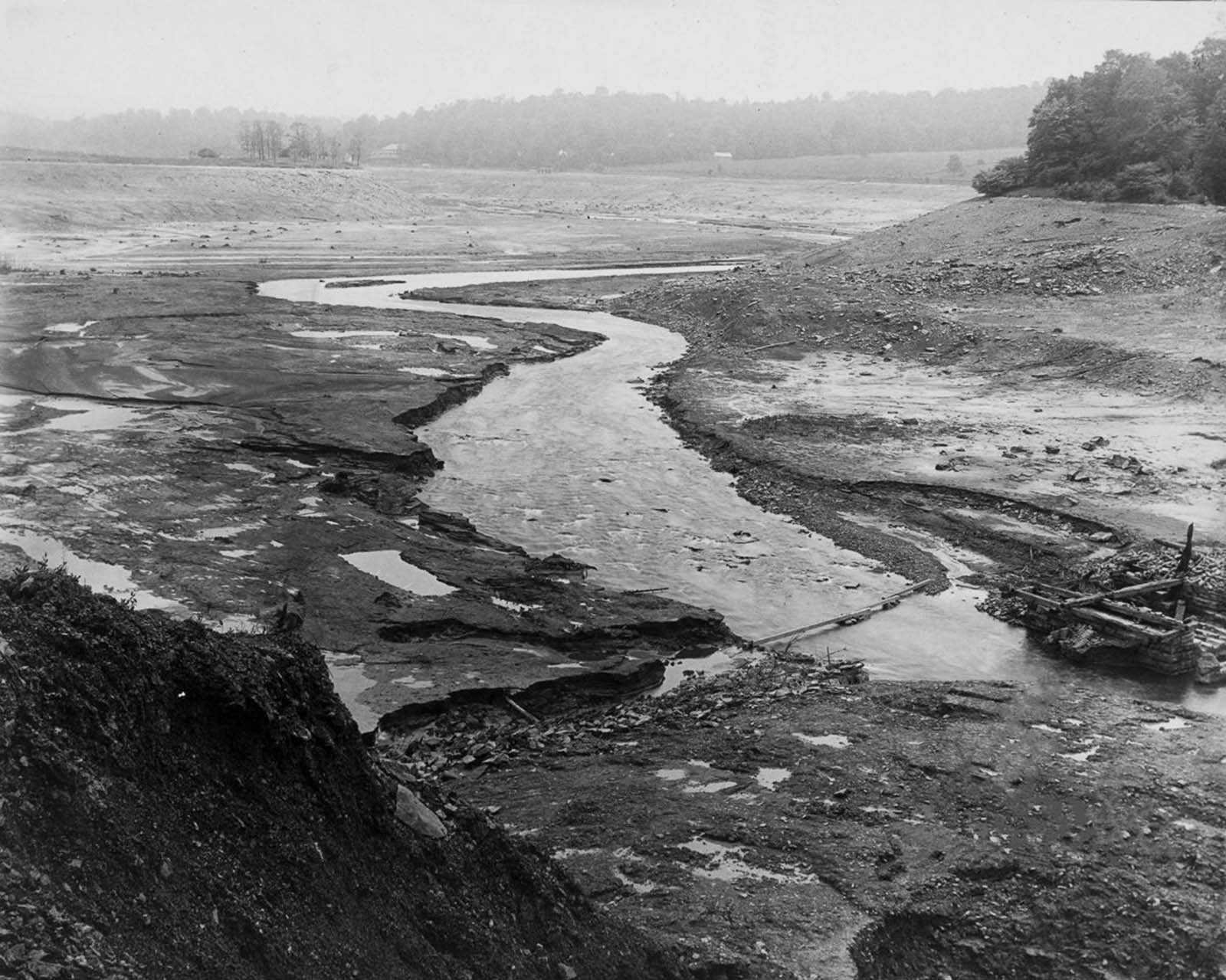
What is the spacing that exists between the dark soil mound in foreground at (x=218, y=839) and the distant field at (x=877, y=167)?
9066cm

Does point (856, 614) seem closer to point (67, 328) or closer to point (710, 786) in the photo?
point (710, 786)

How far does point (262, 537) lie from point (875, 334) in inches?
918

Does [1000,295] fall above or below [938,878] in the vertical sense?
above

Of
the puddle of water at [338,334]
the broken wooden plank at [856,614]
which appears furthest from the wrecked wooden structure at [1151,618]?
the puddle of water at [338,334]

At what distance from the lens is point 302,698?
7805 mm

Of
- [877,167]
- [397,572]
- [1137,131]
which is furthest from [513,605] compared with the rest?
[877,167]

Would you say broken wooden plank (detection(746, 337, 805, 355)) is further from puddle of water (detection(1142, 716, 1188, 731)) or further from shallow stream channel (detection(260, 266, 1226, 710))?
puddle of water (detection(1142, 716, 1188, 731))

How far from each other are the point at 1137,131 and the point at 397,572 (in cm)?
3976

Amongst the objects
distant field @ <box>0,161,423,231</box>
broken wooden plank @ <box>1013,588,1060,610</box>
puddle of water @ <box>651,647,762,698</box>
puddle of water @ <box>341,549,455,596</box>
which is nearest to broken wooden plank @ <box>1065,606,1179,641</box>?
broken wooden plank @ <box>1013,588,1060,610</box>

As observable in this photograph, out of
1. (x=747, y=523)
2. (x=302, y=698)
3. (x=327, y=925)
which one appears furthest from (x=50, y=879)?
(x=747, y=523)

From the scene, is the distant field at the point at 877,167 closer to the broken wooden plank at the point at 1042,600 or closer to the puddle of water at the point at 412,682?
the broken wooden plank at the point at 1042,600

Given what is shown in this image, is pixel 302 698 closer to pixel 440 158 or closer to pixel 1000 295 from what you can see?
pixel 1000 295

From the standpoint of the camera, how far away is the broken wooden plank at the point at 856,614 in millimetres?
15789

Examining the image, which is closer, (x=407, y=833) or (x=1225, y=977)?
(x=407, y=833)
